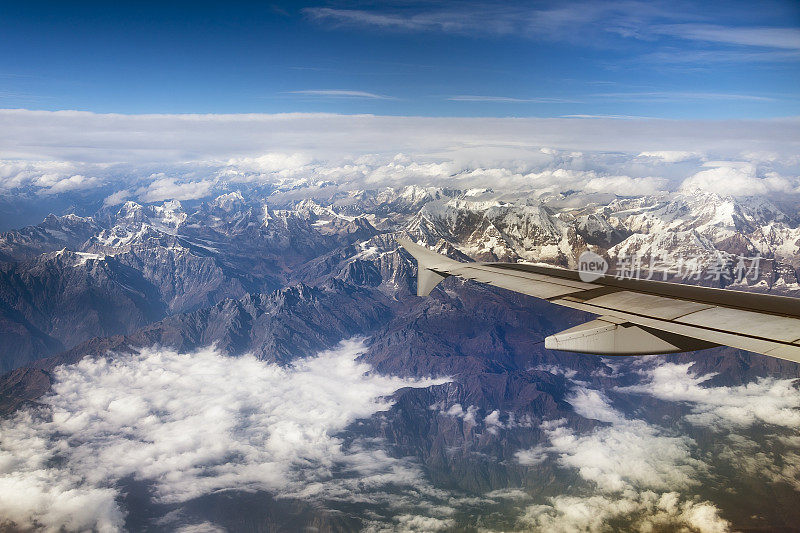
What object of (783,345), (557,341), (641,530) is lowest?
(641,530)

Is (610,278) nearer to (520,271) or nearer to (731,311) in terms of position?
(520,271)

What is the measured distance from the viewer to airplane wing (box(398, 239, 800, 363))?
29.2ft

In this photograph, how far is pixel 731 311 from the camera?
1113 cm

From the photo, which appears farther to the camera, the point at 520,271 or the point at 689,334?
the point at 520,271

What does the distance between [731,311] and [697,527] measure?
258 metres

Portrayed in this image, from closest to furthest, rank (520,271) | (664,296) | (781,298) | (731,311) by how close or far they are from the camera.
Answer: (731,311) < (781,298) < (664,296) < (520,271)

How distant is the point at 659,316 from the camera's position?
1108 cm

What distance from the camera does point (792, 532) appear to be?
188625mm

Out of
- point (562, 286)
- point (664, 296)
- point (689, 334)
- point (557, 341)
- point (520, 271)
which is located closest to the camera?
point (689, 334)

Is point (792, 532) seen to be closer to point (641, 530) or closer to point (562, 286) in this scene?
point (641, 530)

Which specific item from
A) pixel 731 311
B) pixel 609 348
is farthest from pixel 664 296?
pixel 609 348

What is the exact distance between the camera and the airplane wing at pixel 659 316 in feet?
29.2

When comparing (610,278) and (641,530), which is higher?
(610,278)

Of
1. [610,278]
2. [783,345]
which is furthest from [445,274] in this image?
[783,345]
